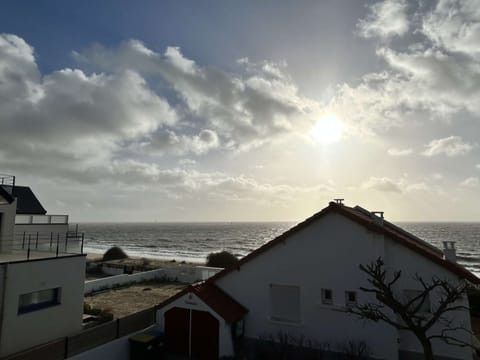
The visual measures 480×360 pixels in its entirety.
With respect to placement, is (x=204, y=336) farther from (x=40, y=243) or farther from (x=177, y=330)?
(x=40, y=243)

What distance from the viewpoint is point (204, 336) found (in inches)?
510

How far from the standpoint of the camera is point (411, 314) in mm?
9266

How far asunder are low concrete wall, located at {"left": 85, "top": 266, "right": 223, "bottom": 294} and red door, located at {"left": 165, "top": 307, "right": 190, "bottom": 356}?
14964 millimetres

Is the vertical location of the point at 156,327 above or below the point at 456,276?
below

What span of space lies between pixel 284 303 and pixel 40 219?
19278mm

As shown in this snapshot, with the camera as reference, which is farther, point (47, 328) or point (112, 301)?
point (112, 301)

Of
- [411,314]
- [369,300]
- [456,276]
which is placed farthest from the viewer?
[369,300]

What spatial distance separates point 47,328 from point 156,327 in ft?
15.1

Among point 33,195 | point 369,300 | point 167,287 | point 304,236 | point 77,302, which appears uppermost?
point 33,195

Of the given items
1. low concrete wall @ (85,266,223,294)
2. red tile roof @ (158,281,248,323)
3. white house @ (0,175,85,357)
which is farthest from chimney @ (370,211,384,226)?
low concrete wall @ (85,266,223,294)

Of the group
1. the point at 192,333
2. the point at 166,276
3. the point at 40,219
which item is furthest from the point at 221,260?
the point at 192,333

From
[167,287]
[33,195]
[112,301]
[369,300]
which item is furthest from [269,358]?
[33,195]

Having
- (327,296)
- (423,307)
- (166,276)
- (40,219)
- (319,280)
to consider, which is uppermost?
(40,219)

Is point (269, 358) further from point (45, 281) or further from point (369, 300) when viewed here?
point (45, 281)
